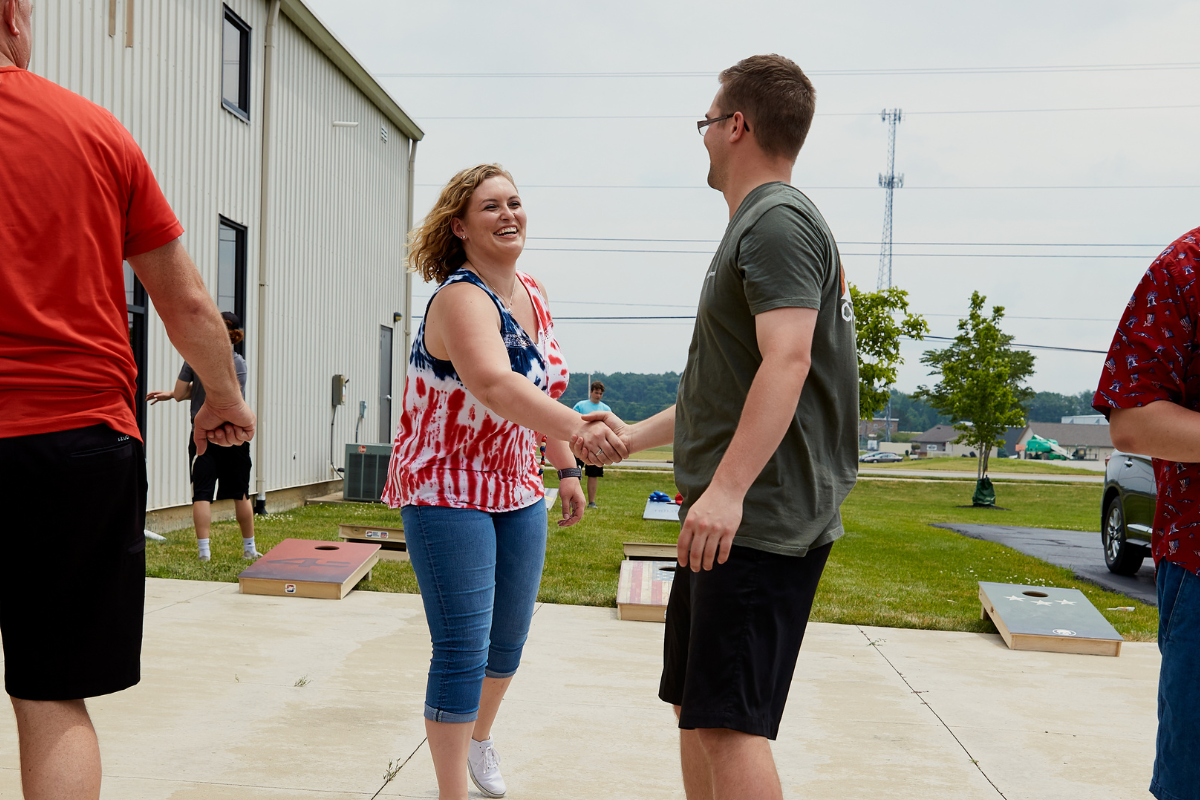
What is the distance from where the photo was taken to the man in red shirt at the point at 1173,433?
72.6 inches

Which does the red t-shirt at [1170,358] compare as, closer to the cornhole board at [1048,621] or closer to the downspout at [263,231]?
the cornhole board at [1048,621]

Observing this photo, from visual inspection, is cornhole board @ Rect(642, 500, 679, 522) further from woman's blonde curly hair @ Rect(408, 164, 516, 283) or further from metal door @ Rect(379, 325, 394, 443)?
woman's blonde curly hair @ Rect(408, 164, 516, 283)

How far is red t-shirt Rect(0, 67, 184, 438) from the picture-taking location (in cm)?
186

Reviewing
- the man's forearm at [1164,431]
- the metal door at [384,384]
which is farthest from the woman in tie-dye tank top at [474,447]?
the metal door at [384,384]

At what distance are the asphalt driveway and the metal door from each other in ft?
34.4

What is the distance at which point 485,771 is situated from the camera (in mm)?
3211

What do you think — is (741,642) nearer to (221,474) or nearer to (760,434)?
(760,434)

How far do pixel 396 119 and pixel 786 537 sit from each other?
56.9ft

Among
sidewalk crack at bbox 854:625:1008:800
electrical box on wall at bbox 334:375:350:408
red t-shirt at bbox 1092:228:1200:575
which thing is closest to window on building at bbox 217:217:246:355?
electrical box on wall at bbox 334:375:350:408

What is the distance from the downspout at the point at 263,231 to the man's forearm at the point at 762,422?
37.6 feet

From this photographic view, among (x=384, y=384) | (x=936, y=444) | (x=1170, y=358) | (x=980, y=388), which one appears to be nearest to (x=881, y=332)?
(x=980, y=388)

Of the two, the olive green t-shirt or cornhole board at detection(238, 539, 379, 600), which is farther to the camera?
cornhole board at detection(238, 539, 379, 600)

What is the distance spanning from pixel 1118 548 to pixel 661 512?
19.6ft

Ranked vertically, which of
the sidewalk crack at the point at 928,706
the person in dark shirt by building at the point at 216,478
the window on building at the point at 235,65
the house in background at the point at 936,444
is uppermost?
the window on building at the point at 235,65
